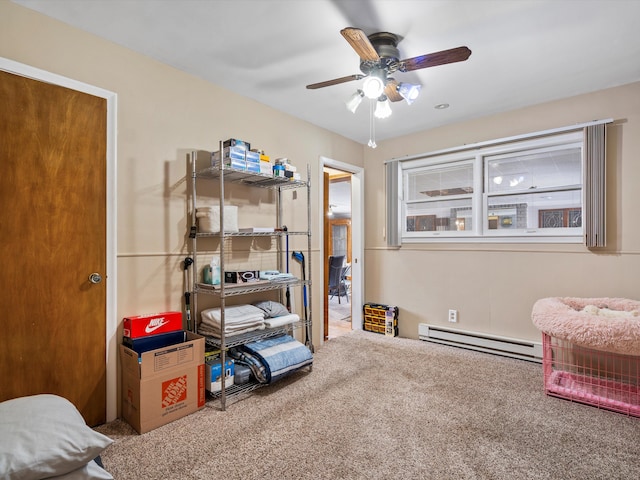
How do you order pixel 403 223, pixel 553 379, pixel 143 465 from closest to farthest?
pixel 143 465
pixel 553 379
pixel 403 223

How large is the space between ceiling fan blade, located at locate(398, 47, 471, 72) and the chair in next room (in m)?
4.58

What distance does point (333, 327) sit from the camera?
185 inches

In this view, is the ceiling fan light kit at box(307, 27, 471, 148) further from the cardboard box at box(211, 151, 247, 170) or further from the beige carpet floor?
the beige carpet floor

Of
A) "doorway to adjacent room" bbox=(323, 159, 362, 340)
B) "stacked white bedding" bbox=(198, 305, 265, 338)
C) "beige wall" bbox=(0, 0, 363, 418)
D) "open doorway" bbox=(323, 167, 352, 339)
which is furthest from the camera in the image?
"open doorway" bbox=(323, 167, 352, 339)

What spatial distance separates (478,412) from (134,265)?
8.30ft

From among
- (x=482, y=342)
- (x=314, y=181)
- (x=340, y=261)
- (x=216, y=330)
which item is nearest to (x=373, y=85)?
(x=314, y=181)

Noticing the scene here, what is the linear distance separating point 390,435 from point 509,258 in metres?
2.25

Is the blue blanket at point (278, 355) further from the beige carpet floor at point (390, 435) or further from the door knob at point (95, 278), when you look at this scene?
the door knob at point (95, 278)

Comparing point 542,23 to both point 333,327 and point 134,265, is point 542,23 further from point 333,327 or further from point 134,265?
point 333,327

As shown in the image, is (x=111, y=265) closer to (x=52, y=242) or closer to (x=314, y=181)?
(x=52, y=242)

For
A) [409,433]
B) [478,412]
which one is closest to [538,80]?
[478,412]

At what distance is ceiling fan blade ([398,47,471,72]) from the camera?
5.83 ft

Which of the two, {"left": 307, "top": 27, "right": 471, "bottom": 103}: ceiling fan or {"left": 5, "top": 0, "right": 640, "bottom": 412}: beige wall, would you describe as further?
{"left": 5, "top": 0, "right": 640, "bottom": 412}: beige wall

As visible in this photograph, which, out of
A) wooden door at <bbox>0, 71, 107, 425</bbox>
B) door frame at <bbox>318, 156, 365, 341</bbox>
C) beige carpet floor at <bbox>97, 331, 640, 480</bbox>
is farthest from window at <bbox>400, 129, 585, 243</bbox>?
wooden door at <bbox>0, 71, 107, 425</bbox>
